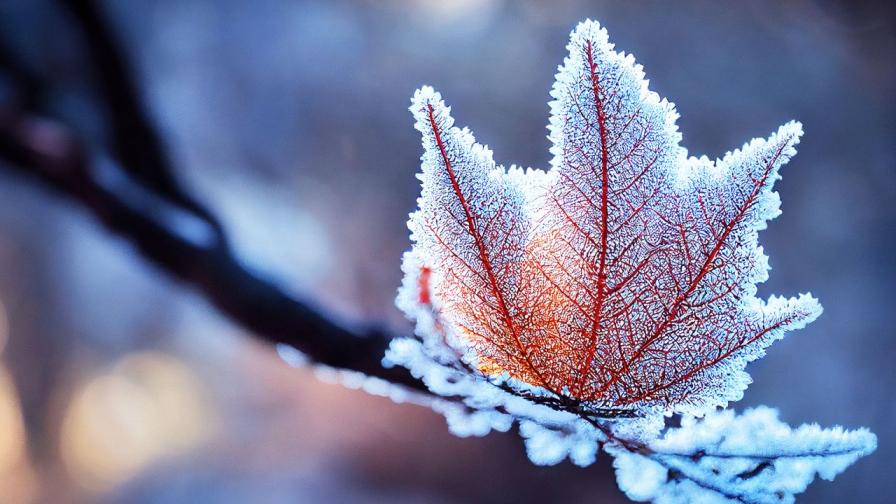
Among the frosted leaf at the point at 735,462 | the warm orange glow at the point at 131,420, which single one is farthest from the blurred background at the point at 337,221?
the frosted leaf at the point at 735,462

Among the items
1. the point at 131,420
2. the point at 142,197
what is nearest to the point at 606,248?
the point at 142,197

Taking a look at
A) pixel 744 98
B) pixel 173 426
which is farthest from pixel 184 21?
pixel 744 98

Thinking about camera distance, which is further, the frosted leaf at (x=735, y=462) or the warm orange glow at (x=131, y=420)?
the warm orange glow at (x=131, y=420)

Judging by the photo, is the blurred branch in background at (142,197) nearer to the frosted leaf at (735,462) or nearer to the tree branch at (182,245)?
the tree branch at (182,245)

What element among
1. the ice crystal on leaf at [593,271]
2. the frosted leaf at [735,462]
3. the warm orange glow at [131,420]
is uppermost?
the warm orange glow at [131,420]

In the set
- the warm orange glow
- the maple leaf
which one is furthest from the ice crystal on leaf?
the warm orange glow

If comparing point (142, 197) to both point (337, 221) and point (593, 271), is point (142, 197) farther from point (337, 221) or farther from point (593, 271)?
point (593, 271)

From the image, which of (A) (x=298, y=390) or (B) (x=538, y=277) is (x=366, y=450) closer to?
(A) (x=298, y=390)
